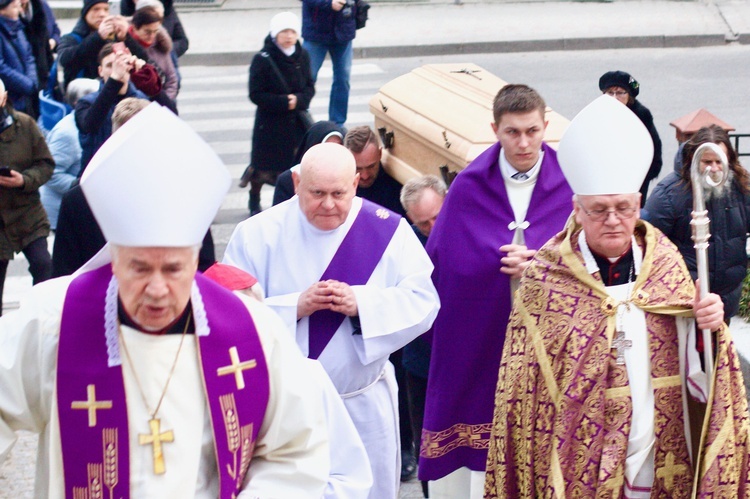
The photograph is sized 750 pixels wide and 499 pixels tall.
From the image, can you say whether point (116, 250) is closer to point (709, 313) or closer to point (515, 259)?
point (709, 313)

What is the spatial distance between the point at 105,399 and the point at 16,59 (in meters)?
7.46

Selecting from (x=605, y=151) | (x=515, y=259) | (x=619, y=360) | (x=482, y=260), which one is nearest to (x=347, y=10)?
(x=482, y=260)

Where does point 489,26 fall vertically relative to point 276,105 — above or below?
above

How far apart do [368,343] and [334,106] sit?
7684 millimetres

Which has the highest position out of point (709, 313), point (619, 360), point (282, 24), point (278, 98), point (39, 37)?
point (282, 24)

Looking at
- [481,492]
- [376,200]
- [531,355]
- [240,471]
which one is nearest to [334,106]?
[376,200]

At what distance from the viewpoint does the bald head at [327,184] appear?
5062mm

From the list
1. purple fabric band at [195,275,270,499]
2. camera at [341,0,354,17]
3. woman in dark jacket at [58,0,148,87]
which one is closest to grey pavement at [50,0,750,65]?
camera at [341,0,354,17]

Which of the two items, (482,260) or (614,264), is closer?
(614,264)

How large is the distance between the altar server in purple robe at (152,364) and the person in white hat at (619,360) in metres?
1.31

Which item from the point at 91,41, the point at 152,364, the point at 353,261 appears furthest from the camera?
the point at 91,41

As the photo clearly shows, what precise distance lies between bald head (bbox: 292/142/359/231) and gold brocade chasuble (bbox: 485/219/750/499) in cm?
83

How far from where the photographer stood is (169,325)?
3439 mm

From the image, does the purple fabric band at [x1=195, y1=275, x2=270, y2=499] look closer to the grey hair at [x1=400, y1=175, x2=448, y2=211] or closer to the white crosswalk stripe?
the grey hair at [x1=400, y1=175, x2=448, y2=211]
